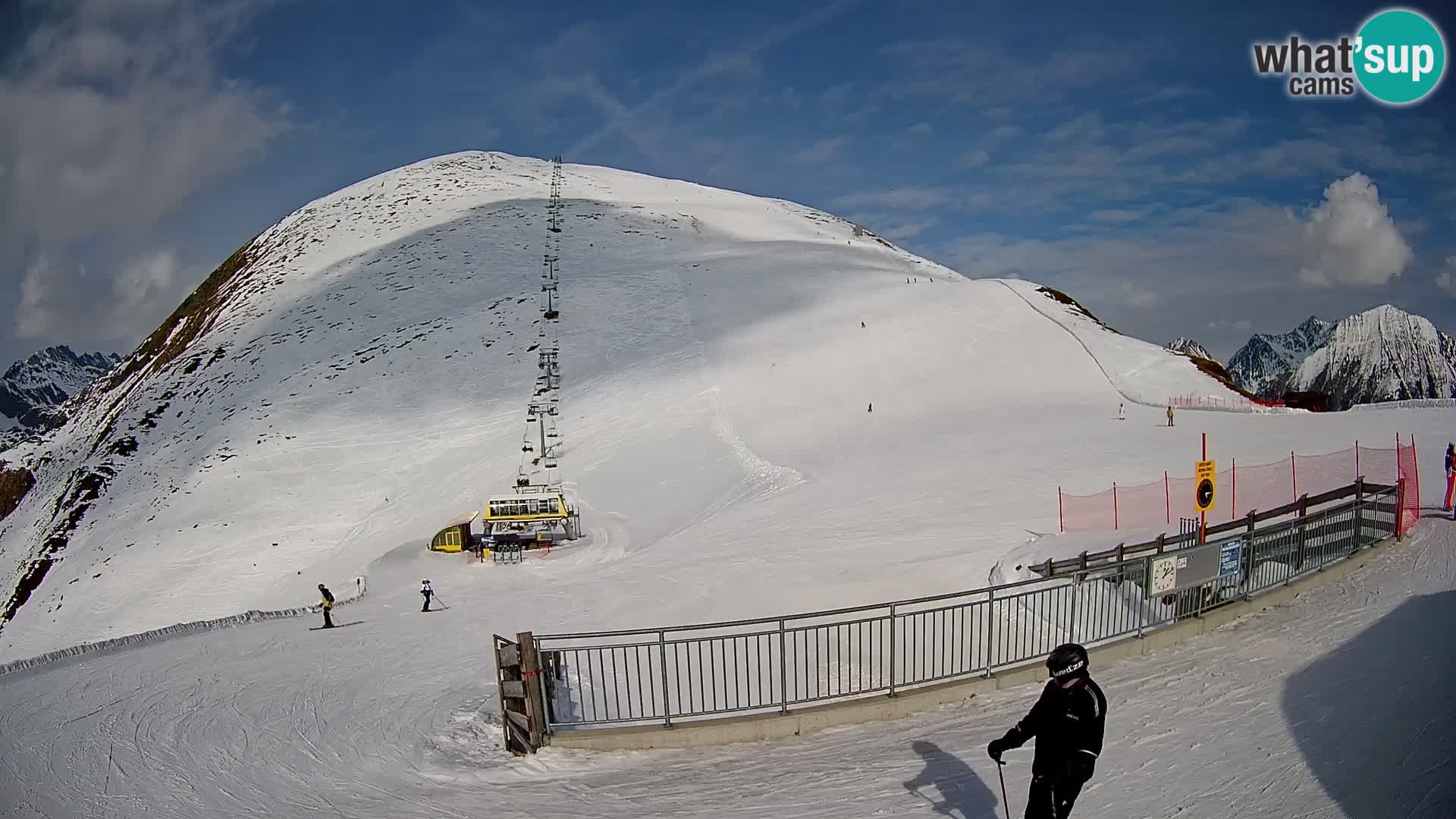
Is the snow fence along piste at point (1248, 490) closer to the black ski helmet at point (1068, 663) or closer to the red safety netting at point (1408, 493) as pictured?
the red safety netting at point (1408, 493)

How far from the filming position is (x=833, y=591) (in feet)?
64.6

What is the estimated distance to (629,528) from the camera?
3152 centimetres

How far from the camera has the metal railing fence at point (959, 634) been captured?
1013 cm

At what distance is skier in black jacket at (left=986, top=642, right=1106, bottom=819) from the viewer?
5141 mm

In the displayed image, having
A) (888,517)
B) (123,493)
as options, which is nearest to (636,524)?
(888,517)

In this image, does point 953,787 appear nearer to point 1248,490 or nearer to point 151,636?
point 1248,490

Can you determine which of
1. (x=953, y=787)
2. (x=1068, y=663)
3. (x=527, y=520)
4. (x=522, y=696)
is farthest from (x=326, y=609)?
(x=1068, y=663)

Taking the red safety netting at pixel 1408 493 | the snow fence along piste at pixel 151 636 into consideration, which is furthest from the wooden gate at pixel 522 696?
the snow fence along piste at pixel 151 636

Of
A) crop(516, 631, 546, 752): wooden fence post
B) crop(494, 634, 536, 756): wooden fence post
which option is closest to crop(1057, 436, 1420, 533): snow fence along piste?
crop(516, 631, 546, 752): wooden fence post

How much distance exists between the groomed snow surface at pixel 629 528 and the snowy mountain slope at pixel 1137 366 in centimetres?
27

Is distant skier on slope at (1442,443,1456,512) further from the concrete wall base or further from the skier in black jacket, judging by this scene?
the skier in black jacket

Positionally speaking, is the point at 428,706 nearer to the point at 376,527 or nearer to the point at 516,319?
the point at 376,527

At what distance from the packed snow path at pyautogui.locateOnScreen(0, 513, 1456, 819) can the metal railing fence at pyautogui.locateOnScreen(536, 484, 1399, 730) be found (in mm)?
561

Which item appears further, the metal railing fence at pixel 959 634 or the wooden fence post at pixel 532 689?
the metal railing fence at pixel 959 634
